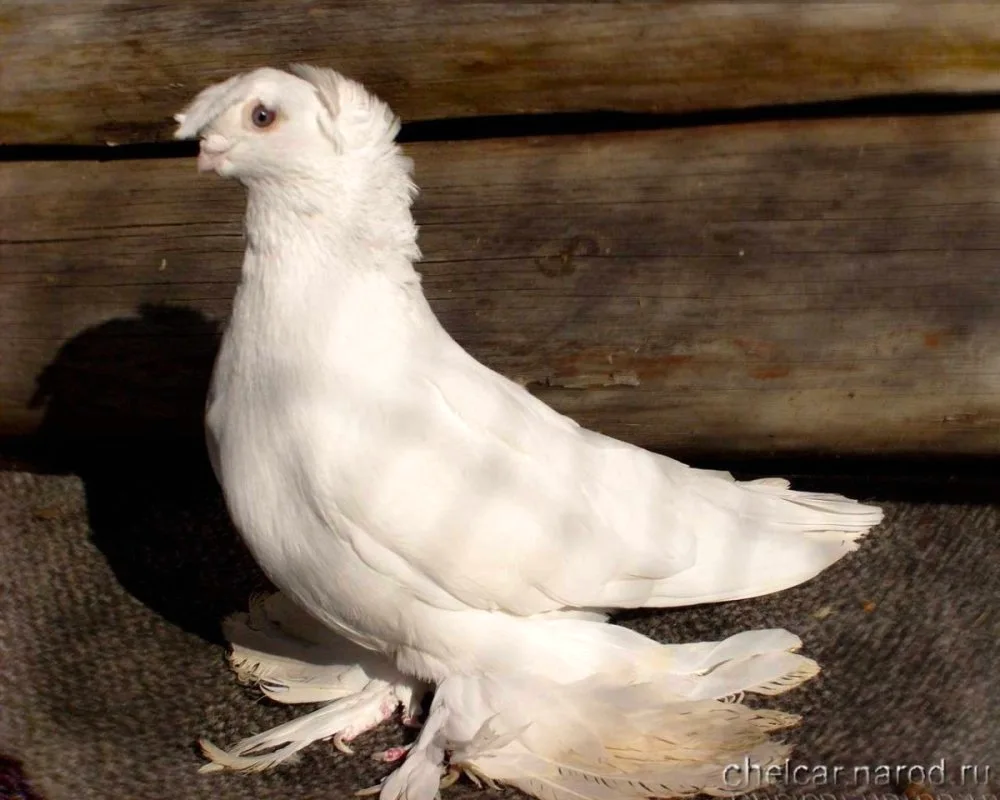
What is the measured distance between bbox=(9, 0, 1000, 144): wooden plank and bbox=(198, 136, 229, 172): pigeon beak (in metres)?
0.64

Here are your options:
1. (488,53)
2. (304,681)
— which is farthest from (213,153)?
(304,681)

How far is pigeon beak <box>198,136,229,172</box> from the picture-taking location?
141cm

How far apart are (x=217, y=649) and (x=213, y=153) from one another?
3.21 feet

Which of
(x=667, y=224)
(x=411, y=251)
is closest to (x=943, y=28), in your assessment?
(x=667, y=224)

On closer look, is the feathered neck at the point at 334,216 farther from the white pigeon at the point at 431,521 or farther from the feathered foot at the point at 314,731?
the feathered foot at the point at 314,731

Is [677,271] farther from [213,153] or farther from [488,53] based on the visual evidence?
[213,153]

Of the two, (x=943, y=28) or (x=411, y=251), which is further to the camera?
(x=943, y=28)

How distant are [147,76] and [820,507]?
1.54 metres

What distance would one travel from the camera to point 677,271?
6.57ft

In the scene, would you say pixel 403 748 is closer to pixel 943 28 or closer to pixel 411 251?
pixel 411 251

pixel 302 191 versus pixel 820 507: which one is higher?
pixel 302 191

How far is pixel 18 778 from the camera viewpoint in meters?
1.57

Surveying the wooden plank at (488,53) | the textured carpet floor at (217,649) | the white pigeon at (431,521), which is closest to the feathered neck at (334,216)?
the white pigeon at (431,521)

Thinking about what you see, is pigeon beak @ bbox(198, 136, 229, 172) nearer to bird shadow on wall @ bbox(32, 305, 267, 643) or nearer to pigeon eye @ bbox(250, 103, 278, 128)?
pigeon eye @ bbox(250, 103, 278, 128)
